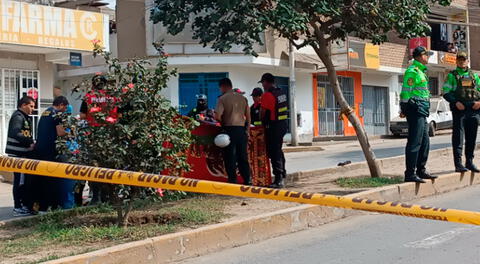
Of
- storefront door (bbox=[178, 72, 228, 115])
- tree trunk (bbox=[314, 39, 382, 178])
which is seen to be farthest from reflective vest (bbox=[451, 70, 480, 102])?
storefront door (bbox=[178, 72, 228, 115])

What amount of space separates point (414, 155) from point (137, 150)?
166 inches

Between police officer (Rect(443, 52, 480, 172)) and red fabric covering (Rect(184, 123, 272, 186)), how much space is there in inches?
125

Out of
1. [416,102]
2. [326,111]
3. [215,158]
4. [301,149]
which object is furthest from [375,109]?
[215,158]

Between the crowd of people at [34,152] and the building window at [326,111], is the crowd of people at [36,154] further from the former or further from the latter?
the building window at [326,111]

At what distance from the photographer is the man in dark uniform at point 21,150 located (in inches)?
293

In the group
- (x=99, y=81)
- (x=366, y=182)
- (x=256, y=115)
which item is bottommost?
(x=366, y=182)

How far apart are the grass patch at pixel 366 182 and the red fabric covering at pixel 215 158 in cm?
122

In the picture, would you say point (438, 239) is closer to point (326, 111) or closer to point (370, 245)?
point (370, 245)

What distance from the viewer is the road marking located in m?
5.70

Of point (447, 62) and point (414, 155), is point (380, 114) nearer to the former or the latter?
point (447, 62)

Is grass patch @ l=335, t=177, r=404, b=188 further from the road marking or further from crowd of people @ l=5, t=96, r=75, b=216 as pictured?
crowd of people @ l=5, t=96, r=75, b=216

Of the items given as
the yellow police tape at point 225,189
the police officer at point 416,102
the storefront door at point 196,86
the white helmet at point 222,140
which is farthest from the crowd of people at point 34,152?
the storefront door at point 196,86

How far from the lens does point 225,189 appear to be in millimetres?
4043

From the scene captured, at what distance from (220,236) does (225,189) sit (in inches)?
74.9
